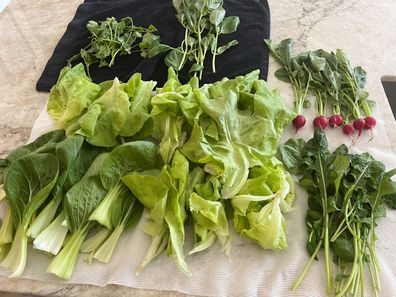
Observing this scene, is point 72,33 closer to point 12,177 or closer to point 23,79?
point 23,79

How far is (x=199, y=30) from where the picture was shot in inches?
43.1

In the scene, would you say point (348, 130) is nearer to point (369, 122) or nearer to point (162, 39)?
point (369, 122)

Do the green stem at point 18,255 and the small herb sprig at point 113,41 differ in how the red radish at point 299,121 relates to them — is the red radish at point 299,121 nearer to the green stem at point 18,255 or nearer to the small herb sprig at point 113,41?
the small herb sprig at point 113,41

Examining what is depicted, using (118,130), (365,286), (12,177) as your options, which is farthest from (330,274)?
(12,177)

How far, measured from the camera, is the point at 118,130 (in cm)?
76

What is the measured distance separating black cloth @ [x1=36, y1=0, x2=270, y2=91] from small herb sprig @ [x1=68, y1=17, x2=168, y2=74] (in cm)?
2

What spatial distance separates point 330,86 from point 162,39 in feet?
1.71

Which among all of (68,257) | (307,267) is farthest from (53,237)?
(307,267)

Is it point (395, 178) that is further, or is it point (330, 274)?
point (395, 178)

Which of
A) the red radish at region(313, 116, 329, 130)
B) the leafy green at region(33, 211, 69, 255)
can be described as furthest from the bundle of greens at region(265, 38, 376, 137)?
the leafy green at region(33, 211, 69, 255)

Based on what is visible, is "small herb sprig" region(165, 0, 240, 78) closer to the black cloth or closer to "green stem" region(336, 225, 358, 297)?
the black cloth

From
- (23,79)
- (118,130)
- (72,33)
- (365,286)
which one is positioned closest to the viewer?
(365,286)

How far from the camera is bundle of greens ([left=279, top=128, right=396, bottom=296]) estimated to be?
63 cm

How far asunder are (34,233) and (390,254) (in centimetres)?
64
